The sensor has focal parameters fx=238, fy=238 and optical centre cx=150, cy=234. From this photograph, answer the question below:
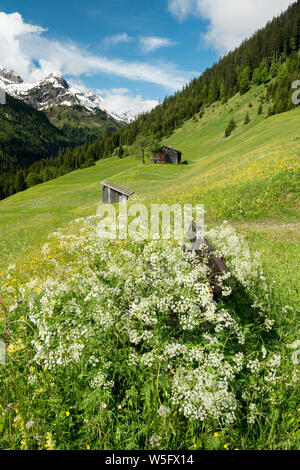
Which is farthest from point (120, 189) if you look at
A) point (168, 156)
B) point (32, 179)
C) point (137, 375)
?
point (32, 179)

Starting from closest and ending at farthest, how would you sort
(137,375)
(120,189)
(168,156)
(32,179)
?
(137,375), (120,189), (168,156), (32,179)

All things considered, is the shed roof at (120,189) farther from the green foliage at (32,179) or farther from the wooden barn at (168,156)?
the green foliage at (32,179)

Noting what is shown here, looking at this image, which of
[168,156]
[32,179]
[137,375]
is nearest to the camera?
[137,375]

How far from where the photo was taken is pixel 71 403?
3193mm

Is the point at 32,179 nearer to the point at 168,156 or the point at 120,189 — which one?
the point at 168,156

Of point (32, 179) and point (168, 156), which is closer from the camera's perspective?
point (168, 156)

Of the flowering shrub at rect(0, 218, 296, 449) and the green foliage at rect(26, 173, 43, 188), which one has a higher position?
the green foliage at rect(26, 173, 43, 188)

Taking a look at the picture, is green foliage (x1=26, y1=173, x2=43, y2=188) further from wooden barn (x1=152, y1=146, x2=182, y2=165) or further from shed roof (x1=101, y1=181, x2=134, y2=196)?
shed roof (x1=101, y1=181, x2=134, y2=196)

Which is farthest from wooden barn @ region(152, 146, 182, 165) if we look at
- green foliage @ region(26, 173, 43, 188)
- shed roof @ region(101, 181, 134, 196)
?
green foliage @ region(26, 173, 43, 188)

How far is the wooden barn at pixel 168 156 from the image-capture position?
248 feet

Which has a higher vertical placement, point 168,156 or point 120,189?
point 168,156

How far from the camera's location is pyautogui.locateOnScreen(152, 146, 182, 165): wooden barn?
248 feet

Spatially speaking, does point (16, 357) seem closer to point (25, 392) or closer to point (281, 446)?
point (25, 392)

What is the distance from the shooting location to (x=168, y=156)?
254ft
